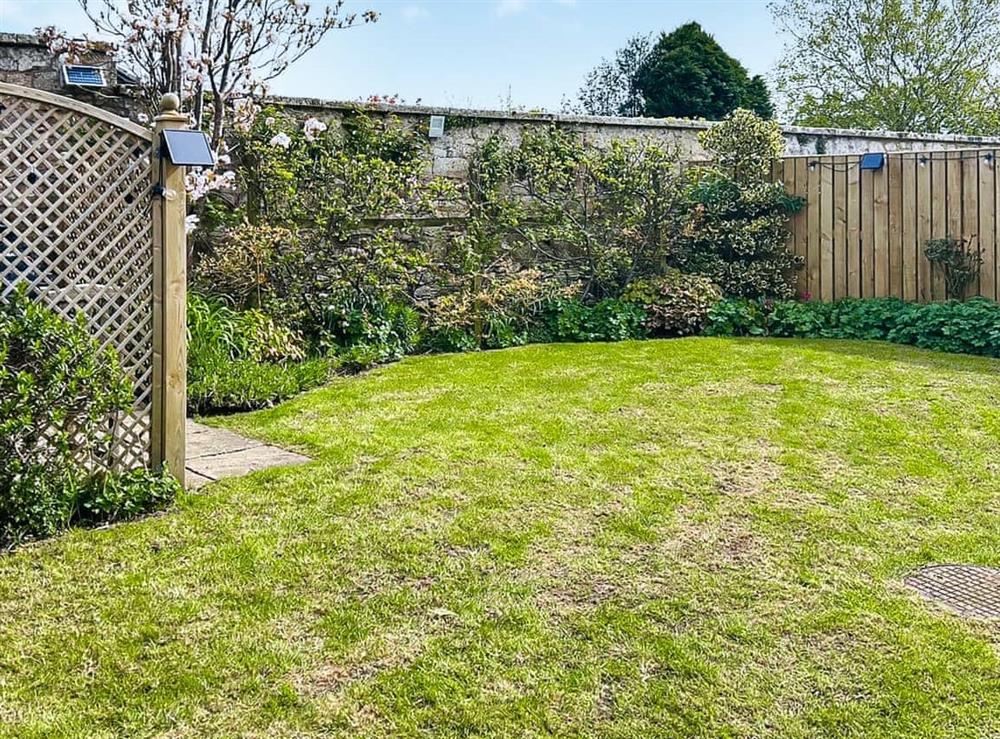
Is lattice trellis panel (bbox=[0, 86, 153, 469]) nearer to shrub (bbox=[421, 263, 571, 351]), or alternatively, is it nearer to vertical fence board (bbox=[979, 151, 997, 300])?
shrub (bbox=[421, 263, 571, 351])

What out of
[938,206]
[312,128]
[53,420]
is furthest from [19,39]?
[938,206]

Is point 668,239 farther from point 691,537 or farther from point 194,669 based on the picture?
point 194,669

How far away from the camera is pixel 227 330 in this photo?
→ 20.6ft

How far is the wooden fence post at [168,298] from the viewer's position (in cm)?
362

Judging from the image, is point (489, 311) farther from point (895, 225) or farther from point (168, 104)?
point (168, 104)

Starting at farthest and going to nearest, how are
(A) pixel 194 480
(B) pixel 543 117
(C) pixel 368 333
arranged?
(B) pixel 543 117, (C) pixel 368 333, (A) pixel 194 480

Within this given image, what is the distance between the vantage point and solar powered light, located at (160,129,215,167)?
3.52 meters

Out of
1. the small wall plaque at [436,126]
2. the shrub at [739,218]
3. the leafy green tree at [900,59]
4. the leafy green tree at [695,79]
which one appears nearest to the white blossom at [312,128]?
the small wall plaque at [436,126]

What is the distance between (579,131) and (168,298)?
5946 millimetres

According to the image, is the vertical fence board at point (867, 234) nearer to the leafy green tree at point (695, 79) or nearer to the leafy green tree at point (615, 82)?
the leafy green tree at point (695, 79)

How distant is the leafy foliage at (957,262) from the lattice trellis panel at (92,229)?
700cm

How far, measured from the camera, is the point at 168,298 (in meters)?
3.65

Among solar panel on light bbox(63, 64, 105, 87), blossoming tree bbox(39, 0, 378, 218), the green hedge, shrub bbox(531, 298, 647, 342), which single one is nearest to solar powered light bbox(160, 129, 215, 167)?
blossoming tree bbox(39, 0, 378, 218)

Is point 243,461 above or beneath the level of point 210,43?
beneath
